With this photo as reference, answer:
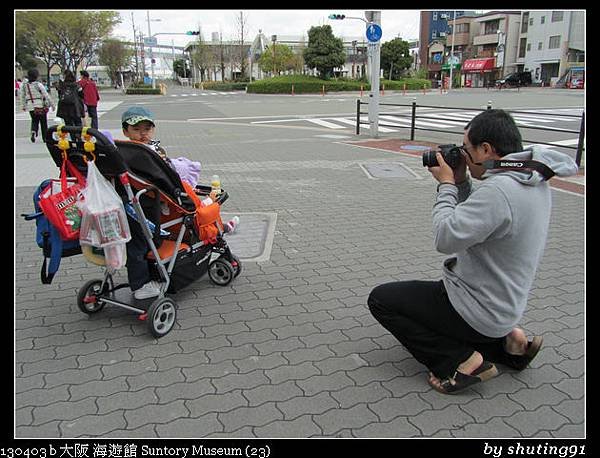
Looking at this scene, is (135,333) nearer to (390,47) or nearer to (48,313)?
(48,313)

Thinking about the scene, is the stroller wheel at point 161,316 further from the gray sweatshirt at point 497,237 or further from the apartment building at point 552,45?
the apartment building at point 552,45

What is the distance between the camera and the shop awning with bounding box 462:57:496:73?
213 ft

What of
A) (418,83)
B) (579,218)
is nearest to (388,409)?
(579,218)

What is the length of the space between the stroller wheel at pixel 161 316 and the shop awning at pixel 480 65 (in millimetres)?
69367

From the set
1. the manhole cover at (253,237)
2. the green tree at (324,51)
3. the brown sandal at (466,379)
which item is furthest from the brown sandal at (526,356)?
the green tree at (324,51)

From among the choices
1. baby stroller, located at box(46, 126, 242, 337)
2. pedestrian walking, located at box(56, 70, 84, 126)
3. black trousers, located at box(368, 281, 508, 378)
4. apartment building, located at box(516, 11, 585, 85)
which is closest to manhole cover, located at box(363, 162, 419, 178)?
baby stroller, located at box(46, 126, 242, 337)

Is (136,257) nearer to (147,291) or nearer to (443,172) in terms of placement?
(147,291)

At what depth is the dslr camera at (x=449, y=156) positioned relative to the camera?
8.45ft

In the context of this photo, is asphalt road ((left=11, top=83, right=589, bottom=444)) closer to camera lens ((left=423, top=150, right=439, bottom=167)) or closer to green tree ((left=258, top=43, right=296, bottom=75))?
camera lens ((left=423, top=150, right=439, bottom=167))

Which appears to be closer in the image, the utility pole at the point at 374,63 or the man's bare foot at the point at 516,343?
the man's bare foot at the point at 516,343

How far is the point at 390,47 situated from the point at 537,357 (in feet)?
166

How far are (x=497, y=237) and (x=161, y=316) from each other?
7.06ft

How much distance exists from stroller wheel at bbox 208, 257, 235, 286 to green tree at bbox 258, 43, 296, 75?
54.7 metres

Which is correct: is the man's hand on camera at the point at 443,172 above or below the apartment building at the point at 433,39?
below
